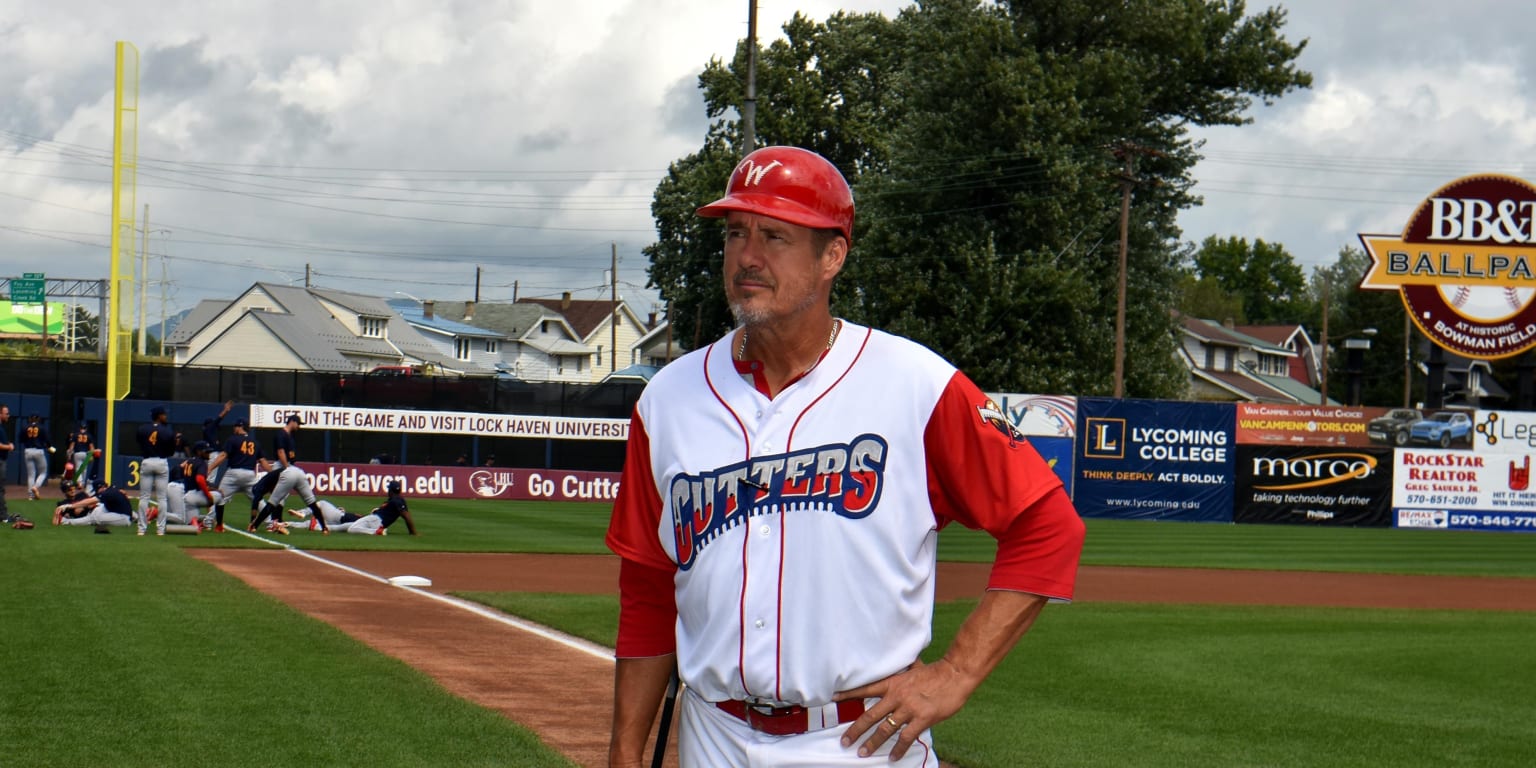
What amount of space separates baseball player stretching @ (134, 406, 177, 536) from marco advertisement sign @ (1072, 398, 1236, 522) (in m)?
21.1

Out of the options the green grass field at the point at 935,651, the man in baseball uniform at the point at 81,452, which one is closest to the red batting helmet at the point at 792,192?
the green grass field at the point at 935,651

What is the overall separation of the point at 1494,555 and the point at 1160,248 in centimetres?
1786

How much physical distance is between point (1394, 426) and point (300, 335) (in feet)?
184

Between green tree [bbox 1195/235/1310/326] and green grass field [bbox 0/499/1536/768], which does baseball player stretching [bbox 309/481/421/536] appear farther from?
green tree [bbox 1195/235/1310/326]

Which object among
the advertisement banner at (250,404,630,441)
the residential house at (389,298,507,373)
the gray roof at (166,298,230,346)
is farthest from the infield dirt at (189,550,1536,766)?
the residential house at (389,298,507,373)

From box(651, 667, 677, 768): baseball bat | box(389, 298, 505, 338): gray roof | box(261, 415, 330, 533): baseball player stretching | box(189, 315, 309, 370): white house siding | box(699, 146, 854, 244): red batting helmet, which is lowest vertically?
box(261, 415, 330, 533): baseball player stretching

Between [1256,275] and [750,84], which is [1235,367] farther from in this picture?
[750,84]

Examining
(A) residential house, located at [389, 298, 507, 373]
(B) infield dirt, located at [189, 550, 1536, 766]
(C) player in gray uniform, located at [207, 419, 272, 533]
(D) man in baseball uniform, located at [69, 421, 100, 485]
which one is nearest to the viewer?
(B) infield dirt, located at [189, 550, 1536, 766]

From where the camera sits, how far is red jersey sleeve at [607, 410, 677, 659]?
3.07 m

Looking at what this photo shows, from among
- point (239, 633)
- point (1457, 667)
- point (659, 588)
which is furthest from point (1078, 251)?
point (659, 588)

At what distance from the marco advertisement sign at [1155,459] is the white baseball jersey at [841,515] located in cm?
3265

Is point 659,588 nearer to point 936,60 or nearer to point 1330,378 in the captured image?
point 936,60

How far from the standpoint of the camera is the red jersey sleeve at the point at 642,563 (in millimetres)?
3068

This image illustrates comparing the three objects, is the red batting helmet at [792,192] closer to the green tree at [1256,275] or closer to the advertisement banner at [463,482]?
the advertisement banner at [463,482]
